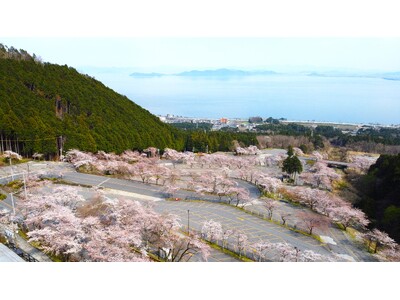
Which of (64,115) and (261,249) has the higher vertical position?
(64,115)

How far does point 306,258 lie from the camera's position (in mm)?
5887

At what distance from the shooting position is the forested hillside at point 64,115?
13086 millimetres

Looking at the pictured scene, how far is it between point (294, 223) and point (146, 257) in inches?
180

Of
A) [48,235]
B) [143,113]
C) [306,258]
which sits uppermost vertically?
[143,113]

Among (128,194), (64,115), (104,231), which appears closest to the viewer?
(104,231)

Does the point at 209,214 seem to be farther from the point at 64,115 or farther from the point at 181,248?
the point at 64,115

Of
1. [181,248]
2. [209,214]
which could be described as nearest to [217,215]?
[209,214]

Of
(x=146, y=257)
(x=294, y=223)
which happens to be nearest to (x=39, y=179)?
(x=146, y=257)

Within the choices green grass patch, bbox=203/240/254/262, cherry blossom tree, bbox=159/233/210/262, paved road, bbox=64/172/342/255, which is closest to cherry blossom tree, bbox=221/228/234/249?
green grass patch, bbox=203/240/254/262

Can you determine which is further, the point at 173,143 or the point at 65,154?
the point at 173,143

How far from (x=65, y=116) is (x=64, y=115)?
0.36 m

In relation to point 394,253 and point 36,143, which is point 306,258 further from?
point 36,143

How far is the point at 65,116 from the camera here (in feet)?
48.2

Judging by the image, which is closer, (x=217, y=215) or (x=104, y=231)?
(x=104, y=231)
